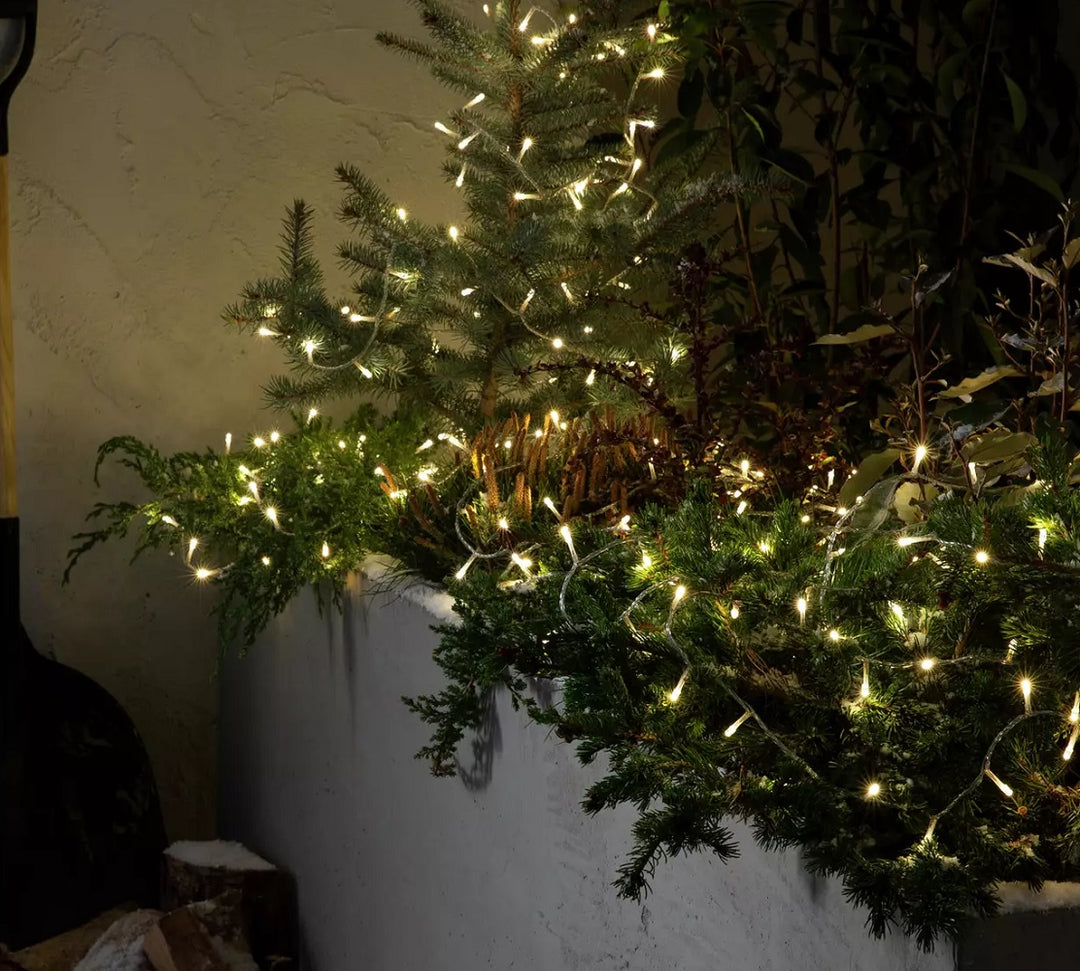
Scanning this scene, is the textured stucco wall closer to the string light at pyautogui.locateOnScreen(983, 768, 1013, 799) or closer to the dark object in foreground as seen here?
the dark object in foreground

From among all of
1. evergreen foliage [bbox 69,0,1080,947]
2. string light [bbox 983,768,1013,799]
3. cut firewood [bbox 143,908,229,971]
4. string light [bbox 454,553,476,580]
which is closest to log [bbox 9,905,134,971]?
cut firewood [bbox 143,908,229,971]

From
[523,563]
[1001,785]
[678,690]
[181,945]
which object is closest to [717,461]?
[523,563]

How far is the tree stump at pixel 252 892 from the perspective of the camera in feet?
6.90

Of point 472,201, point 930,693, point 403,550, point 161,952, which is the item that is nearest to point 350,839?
point 161,952

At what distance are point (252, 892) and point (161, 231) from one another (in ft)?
3.93

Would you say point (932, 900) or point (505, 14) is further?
point (505, 14)

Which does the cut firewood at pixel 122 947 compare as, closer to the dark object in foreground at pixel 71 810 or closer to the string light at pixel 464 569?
the dark object in foreground at pixel 71 810

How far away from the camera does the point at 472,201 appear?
2.05 meters

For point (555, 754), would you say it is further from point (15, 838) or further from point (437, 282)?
point (15, 838)

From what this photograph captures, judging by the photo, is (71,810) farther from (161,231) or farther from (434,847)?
(161,231)

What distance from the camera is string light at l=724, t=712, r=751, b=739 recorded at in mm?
905

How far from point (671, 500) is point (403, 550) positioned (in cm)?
39

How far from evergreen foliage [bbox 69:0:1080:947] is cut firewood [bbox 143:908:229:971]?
453 mm

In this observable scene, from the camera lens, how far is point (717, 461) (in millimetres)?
1462
